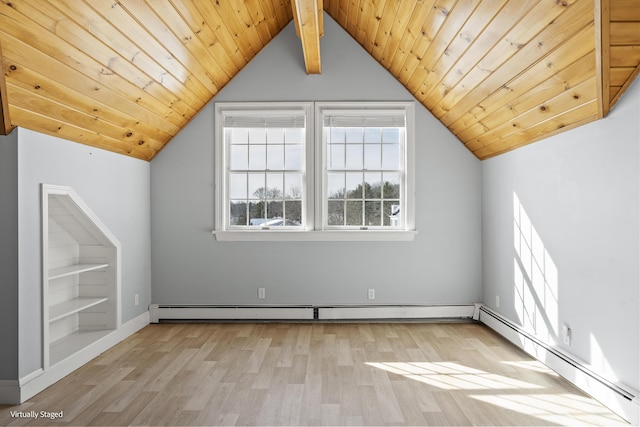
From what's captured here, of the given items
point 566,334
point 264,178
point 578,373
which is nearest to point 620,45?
point 566,334

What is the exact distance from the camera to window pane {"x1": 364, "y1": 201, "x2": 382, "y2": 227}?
508 cm

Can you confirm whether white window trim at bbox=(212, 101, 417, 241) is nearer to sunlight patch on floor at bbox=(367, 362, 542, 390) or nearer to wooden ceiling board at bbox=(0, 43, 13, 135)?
sunlight patch on floor at bbox=(367, 362, 542, 390)

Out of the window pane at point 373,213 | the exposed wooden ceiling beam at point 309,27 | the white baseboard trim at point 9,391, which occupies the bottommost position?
the white baseboard trim at point 9,391

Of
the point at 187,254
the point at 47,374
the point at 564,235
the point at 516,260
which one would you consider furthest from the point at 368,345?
the point at 47,374

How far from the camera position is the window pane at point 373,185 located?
5094 mm

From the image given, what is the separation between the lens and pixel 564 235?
10.8 feet

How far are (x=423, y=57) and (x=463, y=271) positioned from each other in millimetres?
2471

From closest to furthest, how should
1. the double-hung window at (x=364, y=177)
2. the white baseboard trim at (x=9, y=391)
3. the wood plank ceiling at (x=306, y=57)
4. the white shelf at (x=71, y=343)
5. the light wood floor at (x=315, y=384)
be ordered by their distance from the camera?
the wood plank ceiling at (x=306, y=57)
the light wood floor at (x=315, y=384)
the white baseboard trim at (x=9, y=391)
the white shelf at (x=71, y=343)
the double-hung window at (x=364, y=177)

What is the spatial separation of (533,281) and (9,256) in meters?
4.16

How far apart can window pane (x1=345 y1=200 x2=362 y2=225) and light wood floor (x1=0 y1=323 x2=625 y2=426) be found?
1.31 metres

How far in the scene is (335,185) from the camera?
509 centimetres

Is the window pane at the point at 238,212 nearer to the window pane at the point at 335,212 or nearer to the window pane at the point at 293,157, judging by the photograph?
the window pane at the point at 293,157

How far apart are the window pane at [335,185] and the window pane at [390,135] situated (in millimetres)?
670

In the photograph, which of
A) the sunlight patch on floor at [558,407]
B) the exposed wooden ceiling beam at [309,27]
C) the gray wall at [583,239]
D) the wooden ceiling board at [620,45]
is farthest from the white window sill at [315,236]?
the wooden ceiling board at [620,45]
